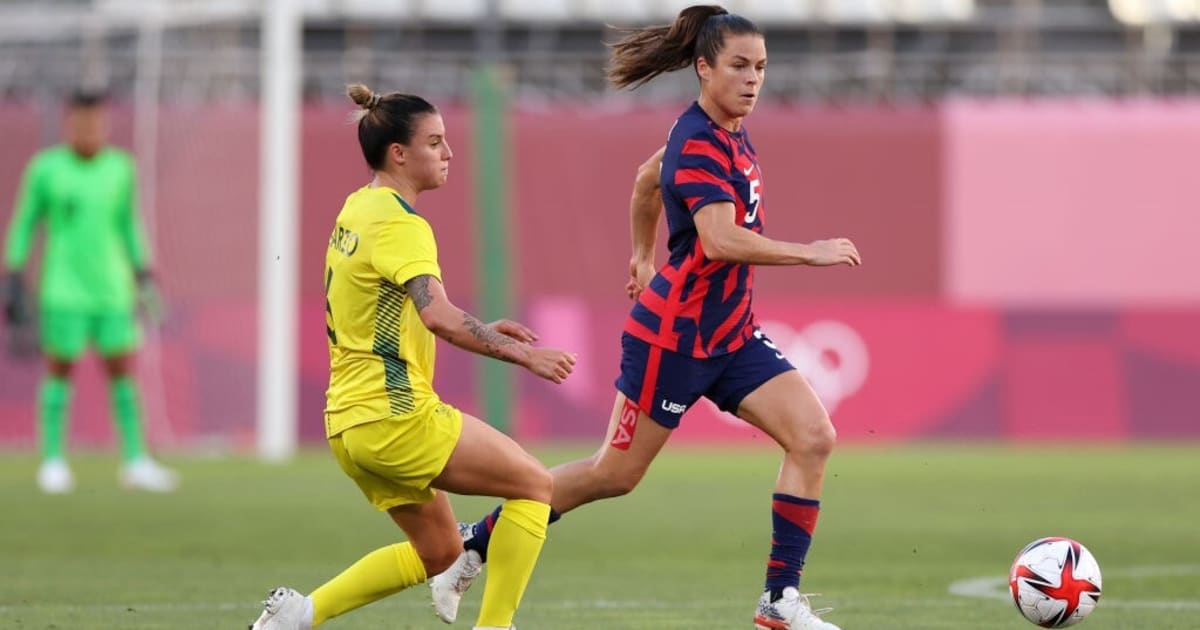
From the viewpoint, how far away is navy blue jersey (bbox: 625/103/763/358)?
22.6ft

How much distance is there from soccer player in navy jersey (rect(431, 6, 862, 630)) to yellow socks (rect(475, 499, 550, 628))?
636 mm

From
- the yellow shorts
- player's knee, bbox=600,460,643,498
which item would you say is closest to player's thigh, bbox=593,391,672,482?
player's knee, bbox=600,460,643,498

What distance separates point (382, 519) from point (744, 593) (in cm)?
403

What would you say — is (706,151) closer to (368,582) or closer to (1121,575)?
(368,582)

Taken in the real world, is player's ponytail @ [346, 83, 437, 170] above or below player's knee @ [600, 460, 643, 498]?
above

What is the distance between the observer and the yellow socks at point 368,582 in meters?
6.30

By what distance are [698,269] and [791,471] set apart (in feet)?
2.49

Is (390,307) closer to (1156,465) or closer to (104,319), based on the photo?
(104,319)

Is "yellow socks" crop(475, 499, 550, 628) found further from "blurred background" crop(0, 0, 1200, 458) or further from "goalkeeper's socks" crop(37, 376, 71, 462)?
"blurred background" crop(0, 0, 1200, 458)

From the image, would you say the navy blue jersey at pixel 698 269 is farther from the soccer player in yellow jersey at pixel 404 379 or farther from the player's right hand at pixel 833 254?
the soccer player in yellow jersey at pixel 404 379

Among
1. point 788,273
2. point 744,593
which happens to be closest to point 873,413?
point 788,273

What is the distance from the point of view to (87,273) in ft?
46.2

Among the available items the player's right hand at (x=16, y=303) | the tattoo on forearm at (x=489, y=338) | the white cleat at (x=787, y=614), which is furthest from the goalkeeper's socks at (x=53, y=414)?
the tattoo on forearm at (x=489, y=338)

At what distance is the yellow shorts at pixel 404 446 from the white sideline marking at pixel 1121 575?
3.03 m
